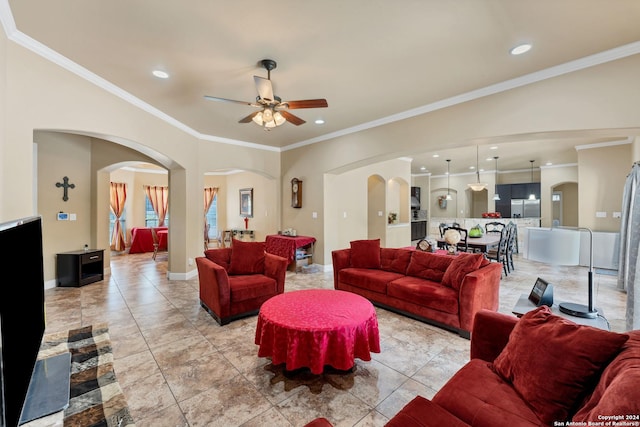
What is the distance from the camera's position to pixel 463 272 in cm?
323

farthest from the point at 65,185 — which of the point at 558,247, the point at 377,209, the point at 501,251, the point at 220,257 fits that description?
the point at 501,251

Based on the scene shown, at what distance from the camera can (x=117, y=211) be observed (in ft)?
28.9

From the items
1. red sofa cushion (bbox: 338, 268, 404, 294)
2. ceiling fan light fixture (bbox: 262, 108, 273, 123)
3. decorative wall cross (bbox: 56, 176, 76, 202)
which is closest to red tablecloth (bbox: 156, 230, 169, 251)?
decorative wall cross (bbox: 56, 176, 76, 202)

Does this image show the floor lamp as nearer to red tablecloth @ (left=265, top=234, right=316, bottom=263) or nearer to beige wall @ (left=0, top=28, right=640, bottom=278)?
beige wall @ (left=0, top=28, right=640, bottom=278)

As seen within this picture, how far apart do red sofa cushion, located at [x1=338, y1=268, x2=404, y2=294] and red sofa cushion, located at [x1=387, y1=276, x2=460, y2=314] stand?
4.6 inches

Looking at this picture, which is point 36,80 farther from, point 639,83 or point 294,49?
point 639,83

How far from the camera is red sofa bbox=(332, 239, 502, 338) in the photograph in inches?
122

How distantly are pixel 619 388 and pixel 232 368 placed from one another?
8.17ft

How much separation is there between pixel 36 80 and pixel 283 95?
8.39ft

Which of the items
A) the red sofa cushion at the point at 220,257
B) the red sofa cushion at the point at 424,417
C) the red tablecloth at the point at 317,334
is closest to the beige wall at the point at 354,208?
the red sofa cushion at the point at 220,257

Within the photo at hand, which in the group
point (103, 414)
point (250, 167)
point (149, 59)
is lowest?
point (103, 414)

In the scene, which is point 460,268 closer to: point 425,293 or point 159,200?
point 425,293

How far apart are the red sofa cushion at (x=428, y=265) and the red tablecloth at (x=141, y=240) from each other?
25.0ft

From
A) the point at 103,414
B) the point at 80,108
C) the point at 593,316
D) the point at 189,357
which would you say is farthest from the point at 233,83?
the point at 593,316
